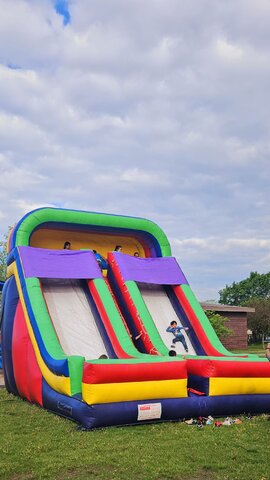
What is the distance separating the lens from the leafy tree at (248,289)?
203 feet

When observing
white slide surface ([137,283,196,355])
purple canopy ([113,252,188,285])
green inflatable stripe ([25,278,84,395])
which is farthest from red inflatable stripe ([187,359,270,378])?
purple canopy ([113,252,188,285])

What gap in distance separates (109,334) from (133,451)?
336 cm

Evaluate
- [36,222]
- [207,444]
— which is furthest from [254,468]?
[36,222]

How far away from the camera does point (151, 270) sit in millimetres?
9773

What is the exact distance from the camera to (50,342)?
7.13m

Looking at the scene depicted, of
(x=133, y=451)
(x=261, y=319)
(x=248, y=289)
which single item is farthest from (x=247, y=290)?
(x=133, y=451)

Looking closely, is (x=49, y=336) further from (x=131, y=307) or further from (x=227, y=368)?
(x=227, y=368)

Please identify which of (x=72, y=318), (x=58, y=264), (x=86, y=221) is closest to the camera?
(x=72, y=318)

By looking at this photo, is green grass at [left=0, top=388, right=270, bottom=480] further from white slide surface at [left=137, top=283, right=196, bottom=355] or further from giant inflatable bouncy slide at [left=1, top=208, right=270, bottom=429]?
white slide surface at [left=137, top=283, right=196, bottom=355]

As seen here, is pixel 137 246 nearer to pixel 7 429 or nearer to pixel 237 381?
pixel 237 381

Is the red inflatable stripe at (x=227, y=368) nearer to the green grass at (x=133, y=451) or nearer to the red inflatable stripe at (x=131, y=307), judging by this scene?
the green grass at (x=133, y=451)

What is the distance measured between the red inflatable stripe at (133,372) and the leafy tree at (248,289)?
5679cm

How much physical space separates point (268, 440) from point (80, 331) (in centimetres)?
395

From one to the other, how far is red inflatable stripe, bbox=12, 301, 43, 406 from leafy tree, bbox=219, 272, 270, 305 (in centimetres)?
5552
